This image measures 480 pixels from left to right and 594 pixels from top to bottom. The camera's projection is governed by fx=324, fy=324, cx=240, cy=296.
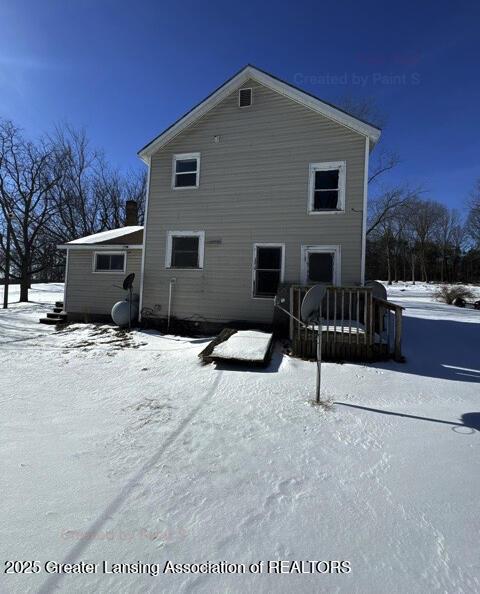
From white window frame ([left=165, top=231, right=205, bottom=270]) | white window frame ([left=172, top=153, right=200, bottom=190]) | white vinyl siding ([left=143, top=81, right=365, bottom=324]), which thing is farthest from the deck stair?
white window frame ([left=172, top=153, right=200, bottom=190])

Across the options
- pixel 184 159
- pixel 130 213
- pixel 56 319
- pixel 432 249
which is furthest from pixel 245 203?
pixel 432 249

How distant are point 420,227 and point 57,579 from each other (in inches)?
2149

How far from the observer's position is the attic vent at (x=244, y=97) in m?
9.96

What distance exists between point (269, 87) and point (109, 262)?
8.07 metres

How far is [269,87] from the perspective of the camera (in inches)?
384

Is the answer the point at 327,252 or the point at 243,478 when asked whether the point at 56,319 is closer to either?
the point at 327,252

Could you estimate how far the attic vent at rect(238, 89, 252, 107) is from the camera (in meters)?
9.96

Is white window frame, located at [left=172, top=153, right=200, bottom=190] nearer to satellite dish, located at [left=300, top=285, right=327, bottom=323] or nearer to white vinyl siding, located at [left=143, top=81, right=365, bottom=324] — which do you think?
white vinyl siding, located at [left=143, top=81, right=365, bottom=324]

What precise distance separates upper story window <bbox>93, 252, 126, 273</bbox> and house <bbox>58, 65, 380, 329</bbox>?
5.96 feet

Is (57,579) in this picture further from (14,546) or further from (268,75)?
(268,75)

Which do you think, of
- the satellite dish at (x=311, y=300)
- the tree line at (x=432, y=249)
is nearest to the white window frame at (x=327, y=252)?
the satellite dish at (x=311, y=300)

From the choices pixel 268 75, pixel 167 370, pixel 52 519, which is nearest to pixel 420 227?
pixel 268 75

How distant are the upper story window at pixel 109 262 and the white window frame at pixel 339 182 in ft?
23.0

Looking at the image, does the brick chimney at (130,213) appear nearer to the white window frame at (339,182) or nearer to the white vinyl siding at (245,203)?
the white vinyl siding at (245,203)
